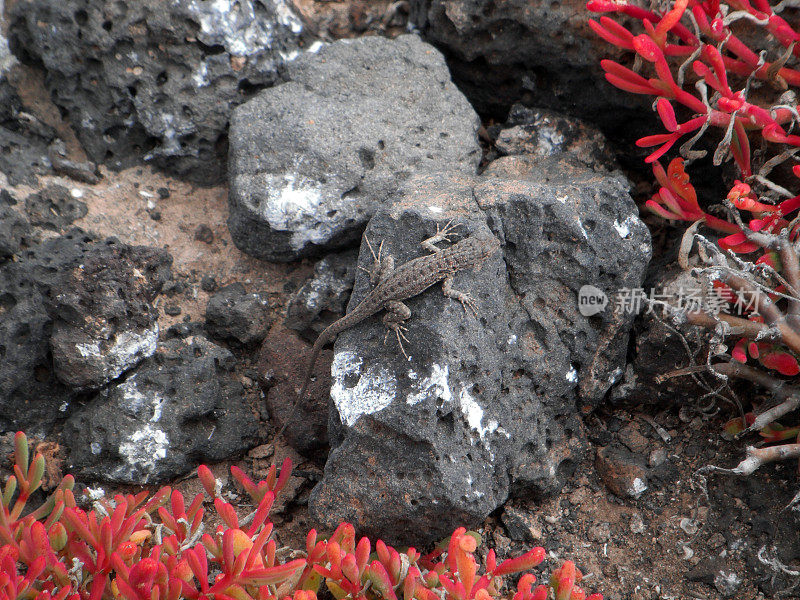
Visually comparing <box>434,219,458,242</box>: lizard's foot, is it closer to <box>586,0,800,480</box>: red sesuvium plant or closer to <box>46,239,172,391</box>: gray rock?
<box>586,0,800,480</box>: red sesuvium plant

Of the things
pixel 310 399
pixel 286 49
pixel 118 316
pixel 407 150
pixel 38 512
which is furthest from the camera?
Answer: pixel 286 49

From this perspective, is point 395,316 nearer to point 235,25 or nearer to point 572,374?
point 572,374

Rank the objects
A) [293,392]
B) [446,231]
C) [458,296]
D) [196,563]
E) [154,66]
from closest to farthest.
Answer: [196,563] < [458,296] < [446,231] < [293,392] < [154,66]

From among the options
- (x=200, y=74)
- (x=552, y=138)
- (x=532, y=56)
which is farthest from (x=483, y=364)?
(x=200, y=74)

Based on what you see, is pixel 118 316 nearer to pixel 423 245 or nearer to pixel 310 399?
pixel 310 399

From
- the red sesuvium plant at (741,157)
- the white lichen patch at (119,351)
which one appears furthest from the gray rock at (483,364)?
the white lichen patch at (119,351)

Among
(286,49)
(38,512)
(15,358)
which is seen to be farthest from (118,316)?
(286,49)

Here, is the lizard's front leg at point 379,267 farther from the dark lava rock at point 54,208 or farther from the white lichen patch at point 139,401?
the dark lava rock at point 54,208
